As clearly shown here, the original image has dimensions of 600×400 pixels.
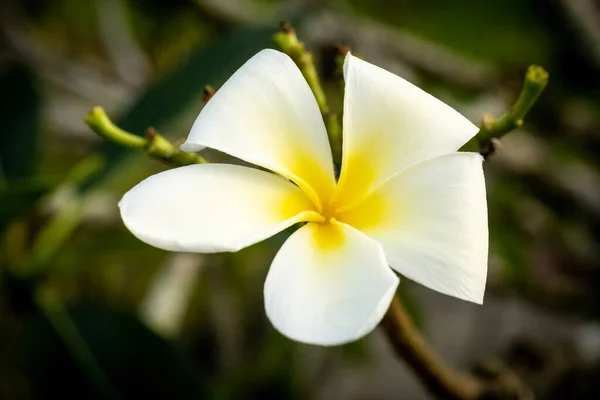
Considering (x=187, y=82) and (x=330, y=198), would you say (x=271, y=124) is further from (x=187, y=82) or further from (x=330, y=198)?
(x=187, y=82)

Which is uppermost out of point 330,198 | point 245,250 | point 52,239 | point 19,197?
point 330,198

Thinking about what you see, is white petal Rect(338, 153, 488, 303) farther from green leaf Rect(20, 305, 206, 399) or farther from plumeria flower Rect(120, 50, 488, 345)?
green leaf Rect(20, 305, 206, 399)

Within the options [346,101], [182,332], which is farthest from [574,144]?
[346,101]

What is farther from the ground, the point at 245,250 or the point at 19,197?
the point at 19,197

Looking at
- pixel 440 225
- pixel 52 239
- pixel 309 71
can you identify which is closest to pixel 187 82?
pixel 52 239

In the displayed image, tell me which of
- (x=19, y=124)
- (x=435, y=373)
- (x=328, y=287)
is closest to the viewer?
(x=328, y=287)

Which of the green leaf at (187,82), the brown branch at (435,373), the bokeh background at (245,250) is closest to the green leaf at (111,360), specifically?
the bokeh background at (245,250)

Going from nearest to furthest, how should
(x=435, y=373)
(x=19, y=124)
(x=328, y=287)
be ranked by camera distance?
(x=328, y=287) → (x=435, y=373) → (x=19, y=124)

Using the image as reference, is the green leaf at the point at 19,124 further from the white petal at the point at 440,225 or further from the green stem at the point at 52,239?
the white petal at the point at 440,225
